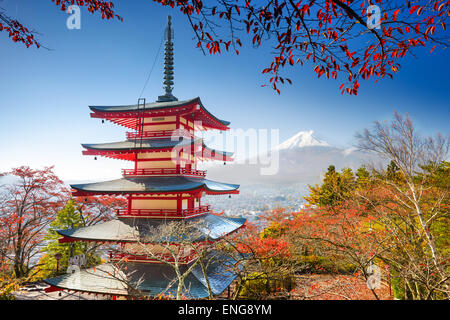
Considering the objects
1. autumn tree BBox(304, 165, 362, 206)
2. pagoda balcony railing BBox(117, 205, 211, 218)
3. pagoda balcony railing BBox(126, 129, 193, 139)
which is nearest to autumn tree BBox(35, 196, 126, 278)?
pagoda balcony railing BBox(117, 205, 211, 218)

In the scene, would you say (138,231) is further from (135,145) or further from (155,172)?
(135,145)

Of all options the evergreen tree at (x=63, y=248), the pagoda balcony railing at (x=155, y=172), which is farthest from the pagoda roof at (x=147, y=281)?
the evergreen tree at (x=63, y=248)

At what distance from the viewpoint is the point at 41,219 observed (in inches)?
665

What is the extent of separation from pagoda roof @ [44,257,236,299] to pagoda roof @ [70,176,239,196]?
126 inches

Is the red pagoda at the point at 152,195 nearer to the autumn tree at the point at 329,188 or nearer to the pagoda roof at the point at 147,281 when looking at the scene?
the pagoda roof at the point at 147,281

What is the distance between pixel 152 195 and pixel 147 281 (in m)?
3.87

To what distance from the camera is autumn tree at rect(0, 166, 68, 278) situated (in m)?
15.4

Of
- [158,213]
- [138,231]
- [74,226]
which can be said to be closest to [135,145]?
[158,213]

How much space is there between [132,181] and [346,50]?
35.8ft

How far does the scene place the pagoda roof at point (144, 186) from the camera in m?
10.3

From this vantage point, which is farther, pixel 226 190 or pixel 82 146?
pixel 226 190
